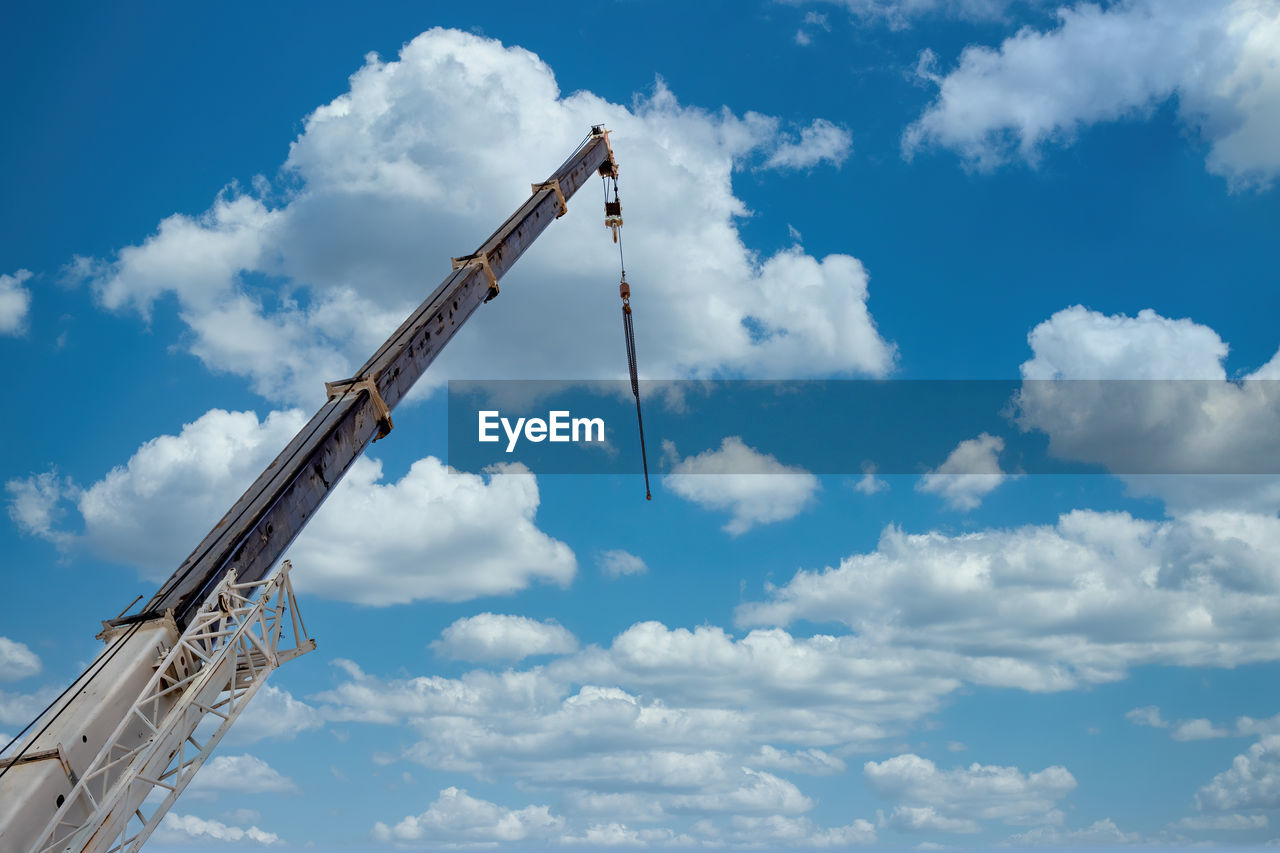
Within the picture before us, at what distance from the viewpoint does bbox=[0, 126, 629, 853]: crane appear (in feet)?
59.0

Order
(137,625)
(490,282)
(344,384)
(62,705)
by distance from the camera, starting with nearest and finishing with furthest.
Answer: (62,705), (137,625), (344,384), (490,282)

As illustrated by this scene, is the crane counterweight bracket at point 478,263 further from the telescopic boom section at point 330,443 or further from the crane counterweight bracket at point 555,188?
the crane counterweight bracket at point 555,188

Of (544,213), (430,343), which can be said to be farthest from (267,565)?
(544,213)

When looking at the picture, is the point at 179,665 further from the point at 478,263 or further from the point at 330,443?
the point at 478,263

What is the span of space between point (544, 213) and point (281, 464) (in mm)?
19826

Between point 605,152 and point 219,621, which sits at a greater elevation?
point 605,152

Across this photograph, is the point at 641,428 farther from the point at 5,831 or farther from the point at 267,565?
the point at 5,831

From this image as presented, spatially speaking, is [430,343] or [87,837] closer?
[87,837]

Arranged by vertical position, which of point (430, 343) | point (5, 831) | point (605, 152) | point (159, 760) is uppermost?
point (605, 152)

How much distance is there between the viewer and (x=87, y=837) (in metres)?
18.0

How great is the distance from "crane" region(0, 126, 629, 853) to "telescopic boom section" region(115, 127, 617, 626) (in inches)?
1.7

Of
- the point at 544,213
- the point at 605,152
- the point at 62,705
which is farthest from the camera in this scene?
the point at 605,152

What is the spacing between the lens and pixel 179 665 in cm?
2078

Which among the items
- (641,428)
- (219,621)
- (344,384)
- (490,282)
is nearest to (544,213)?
(490,282)
